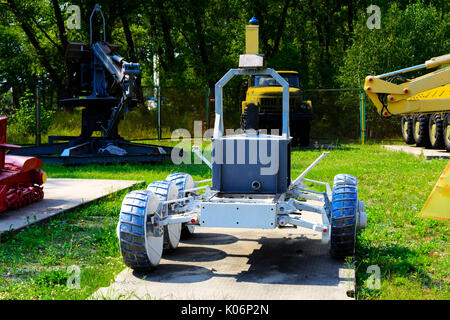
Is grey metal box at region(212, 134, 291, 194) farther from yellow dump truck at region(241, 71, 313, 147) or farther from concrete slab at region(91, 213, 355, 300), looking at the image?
yellow dump truck at region(241, 71, 313, 147)

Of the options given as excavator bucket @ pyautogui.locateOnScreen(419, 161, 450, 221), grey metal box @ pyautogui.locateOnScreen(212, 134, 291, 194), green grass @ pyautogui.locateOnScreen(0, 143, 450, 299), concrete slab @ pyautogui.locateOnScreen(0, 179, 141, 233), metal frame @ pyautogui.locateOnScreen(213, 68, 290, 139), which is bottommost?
green grass @ pyautogui.locateOnScreen(0, 143, 450, 299)

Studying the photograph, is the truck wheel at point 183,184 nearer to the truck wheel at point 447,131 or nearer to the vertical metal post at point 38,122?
the truck wheel at point 447,131

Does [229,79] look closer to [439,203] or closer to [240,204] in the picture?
[240,204]

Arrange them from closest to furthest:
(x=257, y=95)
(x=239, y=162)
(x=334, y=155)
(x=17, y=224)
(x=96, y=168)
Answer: (x=239, y=162)
(x=17, y=224)
(x=96, y=168)
(x=334, y=155)
(x=257, y=95)

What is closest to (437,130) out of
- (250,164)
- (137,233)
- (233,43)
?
(250,164)

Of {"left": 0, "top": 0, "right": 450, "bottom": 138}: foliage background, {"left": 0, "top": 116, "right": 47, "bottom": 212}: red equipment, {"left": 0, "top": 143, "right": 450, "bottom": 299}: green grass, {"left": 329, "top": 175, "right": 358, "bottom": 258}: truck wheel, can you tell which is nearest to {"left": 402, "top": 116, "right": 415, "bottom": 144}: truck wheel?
{"left": 0, "top": 0, "right": 450, "bottom": 138}: foliage background

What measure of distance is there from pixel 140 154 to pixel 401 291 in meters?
9.35

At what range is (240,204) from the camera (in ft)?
15.2

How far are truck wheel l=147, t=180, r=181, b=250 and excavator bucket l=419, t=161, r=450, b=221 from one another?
2514mm

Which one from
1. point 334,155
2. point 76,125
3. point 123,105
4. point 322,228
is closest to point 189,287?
point 322,228

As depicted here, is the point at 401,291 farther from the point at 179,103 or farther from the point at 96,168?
the point at 179,103

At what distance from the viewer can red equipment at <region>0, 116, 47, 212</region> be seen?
6.89 m

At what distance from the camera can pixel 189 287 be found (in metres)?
4.29

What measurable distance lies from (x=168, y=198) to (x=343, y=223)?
167 cm
